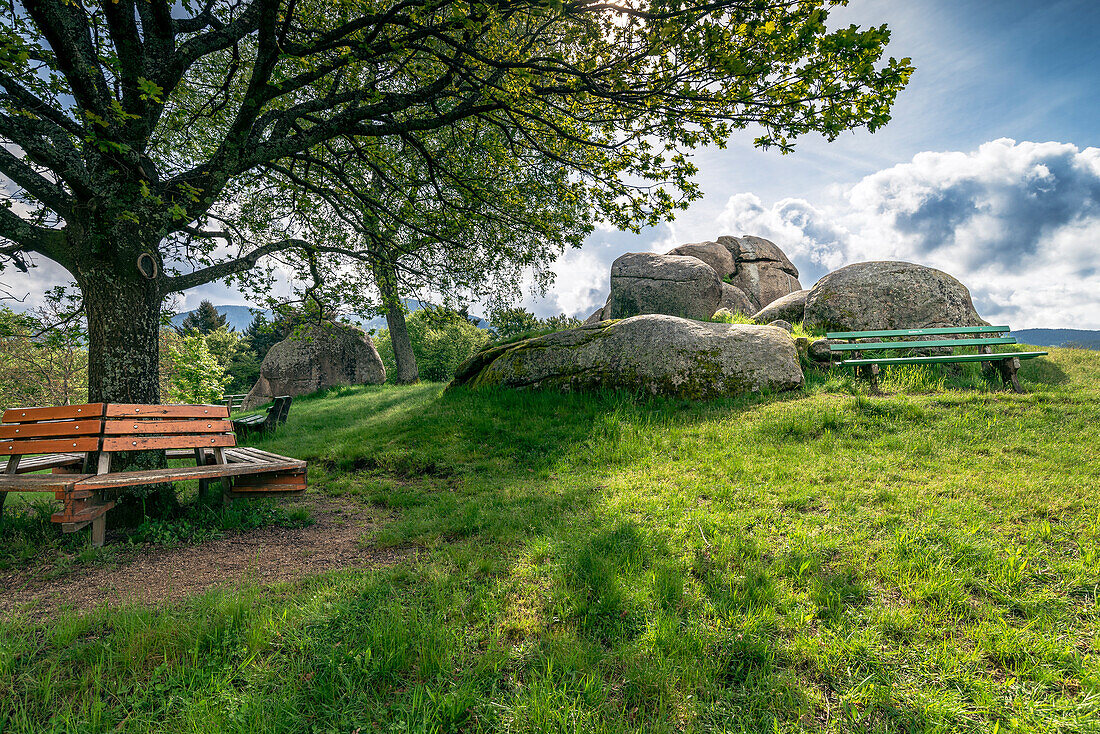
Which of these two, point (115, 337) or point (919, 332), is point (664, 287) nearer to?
point (919, 332)

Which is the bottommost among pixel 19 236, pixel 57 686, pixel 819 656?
pixel 819 656

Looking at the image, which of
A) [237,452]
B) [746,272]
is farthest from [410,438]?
[746,272]

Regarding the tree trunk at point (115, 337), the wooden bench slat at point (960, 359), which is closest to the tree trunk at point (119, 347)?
the tree trunk at point (115, 337)

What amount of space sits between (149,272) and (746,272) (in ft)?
83.6

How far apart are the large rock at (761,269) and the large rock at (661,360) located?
56.7 ft

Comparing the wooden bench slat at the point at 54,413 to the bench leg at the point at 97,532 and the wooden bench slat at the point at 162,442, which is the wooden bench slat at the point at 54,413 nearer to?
the wooden bench slat at the point at 162,442

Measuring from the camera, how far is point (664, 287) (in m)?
13.9

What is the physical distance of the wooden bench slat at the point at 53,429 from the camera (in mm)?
4551

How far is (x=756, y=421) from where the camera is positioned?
6637 millimetres

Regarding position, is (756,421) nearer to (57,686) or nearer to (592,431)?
(592,431)

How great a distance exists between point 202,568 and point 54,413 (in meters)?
2.53

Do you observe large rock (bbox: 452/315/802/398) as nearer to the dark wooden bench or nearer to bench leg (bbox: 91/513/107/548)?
the dark wooden bench

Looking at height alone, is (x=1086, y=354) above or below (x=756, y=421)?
above

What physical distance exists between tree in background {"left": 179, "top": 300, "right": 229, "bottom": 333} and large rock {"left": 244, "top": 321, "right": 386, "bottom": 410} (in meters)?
33.5
